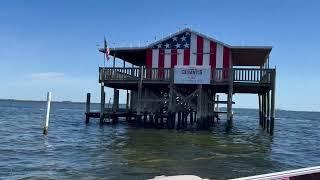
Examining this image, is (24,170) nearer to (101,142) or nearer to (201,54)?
(101,142)

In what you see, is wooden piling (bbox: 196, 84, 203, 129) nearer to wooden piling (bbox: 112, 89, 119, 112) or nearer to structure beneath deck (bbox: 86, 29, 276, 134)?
structure beneath deck (bbox: 86, 29, 276, 134)

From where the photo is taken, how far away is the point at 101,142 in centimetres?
2270

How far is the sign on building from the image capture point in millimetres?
28016

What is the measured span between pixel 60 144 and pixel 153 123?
12.3m

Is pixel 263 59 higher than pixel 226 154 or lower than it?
higher

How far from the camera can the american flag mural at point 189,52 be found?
29.8m

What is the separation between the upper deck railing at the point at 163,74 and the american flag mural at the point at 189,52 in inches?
51.3

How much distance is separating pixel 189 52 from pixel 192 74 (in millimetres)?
2286

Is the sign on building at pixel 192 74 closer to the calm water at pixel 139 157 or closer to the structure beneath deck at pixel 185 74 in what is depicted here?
the structure beneath deck at pixel 185 74

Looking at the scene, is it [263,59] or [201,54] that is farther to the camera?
[263,59]

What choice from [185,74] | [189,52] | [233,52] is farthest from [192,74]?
[233,52]

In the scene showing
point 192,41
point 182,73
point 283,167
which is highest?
point 192,41

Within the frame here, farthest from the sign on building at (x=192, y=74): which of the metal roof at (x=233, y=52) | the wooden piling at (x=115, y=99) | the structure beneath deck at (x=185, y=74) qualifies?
the wooden piling at (x=115, y=99)

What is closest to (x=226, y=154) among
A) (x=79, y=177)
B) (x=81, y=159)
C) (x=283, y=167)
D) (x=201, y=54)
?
(x=283, y=167)
